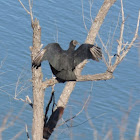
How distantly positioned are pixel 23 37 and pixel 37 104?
21.9 feet

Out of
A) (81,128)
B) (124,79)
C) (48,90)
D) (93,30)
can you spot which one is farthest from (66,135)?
(93,30)

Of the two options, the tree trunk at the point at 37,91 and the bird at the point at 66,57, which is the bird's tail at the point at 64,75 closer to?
the bird at the point at 66,57

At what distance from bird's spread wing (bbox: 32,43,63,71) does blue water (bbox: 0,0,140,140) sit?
2.74 metres

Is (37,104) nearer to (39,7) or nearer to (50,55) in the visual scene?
(50,55)

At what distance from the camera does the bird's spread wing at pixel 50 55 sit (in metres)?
5.39

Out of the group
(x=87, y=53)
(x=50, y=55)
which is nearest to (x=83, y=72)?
(x=87, y=53)

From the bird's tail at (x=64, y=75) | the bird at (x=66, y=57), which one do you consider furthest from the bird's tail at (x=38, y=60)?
the bird's tail at (x=64, y=75)

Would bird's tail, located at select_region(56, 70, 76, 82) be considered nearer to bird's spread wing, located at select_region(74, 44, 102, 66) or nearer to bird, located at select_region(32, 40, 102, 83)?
bird, located at select_region(32, 40, 102, 83)

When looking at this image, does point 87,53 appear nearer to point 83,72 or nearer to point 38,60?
point 38,60

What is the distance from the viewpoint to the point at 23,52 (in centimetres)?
1162

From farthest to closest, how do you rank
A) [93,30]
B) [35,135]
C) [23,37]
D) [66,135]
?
[23,37] < [66,135] < [93,30] < [35,135]

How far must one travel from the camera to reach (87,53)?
5.81m

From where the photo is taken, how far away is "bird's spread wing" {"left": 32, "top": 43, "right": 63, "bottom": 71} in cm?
539

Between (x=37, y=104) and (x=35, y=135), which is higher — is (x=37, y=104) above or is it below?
above
